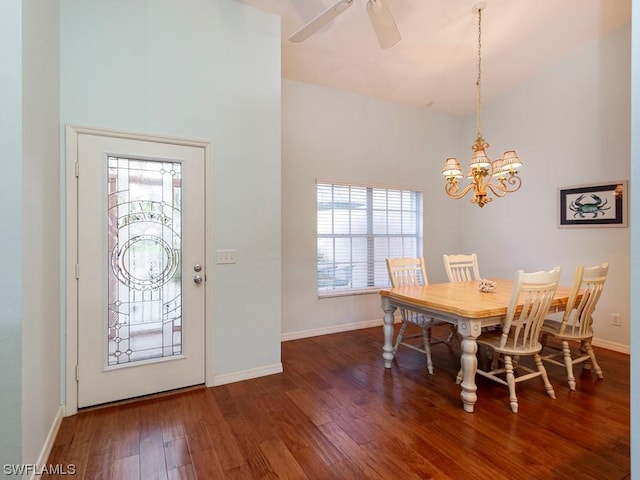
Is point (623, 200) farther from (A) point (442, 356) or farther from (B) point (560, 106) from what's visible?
(A) point (442, 356)

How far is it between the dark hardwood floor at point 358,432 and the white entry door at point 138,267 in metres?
0.24

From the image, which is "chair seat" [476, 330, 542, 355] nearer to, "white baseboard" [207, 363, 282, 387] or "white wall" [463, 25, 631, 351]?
"white baseboard" [207, 363, 282, 387]

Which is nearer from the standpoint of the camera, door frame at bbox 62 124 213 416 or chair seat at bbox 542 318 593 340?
door frame at bbox 62 124 213 416

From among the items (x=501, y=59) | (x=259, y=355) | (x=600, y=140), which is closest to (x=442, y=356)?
(x=259, y=355)

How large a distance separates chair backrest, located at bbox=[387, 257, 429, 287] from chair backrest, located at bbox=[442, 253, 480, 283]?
33 centimetres

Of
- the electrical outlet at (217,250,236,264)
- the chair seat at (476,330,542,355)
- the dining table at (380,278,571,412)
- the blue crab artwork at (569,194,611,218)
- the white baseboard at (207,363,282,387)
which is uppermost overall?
the blue crab artwork at (569,194,611,218)

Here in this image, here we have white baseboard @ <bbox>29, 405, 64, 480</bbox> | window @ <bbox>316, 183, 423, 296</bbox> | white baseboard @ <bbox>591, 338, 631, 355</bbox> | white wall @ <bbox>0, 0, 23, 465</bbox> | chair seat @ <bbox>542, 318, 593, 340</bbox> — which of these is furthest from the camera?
window @ <bbox>316, 183, 423, 296</bbox>

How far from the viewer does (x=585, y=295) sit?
2639mm

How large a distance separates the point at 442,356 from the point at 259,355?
6.22 feet

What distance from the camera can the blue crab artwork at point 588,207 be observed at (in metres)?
3.70

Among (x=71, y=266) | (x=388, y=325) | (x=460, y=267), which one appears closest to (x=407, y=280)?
(x=388, y=325)

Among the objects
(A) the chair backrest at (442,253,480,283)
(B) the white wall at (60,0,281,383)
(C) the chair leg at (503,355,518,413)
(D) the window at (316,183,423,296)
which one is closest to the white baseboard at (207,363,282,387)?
(B) the white wall at (60,0,281,383)

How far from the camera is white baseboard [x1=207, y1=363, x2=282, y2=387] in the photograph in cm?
278

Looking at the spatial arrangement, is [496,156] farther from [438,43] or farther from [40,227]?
[40,227]
